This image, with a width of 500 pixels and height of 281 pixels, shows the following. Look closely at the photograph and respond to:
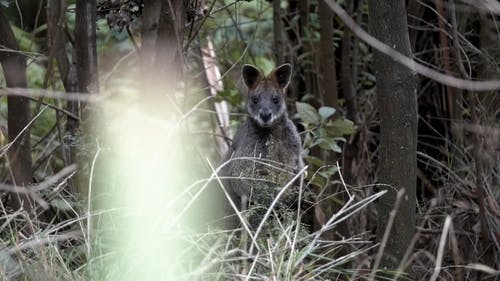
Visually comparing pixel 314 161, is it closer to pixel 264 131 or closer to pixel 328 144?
pixel 328 144

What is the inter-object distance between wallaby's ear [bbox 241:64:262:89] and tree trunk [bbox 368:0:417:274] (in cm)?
173

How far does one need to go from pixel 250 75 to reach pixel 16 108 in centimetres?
194

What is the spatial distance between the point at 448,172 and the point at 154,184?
2.87 m

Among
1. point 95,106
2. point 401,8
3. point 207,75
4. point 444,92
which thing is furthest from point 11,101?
point 444,92

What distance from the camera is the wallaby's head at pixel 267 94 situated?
655 centimetres

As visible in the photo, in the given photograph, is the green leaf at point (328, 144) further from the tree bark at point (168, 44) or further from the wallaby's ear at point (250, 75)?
the tree bark at point (168, 44)

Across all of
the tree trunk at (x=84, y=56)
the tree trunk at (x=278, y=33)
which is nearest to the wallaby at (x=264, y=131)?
the tree trunk at (x=278, y=33)

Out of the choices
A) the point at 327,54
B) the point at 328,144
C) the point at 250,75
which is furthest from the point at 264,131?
the point at 327,54

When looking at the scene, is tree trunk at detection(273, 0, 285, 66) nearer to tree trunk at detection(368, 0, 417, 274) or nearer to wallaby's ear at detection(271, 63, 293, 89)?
wallaby's ear at detection(271, 63, 293, 89)

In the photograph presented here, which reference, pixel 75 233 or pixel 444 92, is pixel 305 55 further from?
pixel 75 233

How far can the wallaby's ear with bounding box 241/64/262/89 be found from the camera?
6.64 meters

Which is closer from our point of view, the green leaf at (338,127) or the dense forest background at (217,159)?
the dense forest background at (217,159)

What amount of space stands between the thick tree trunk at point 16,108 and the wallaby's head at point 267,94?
1.77 metres

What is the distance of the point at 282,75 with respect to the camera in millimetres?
6711
